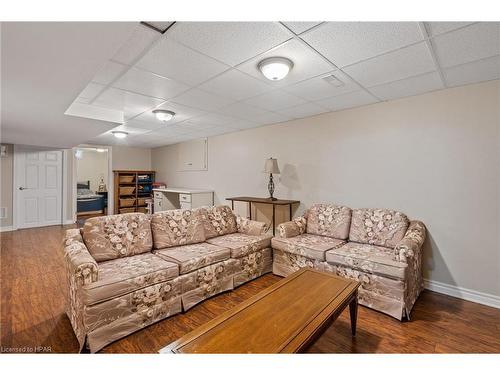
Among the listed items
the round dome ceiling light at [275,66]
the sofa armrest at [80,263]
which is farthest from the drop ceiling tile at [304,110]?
the sofa armrest at [80,263]

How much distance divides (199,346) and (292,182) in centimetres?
304

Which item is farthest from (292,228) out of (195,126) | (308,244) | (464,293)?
(195,126)

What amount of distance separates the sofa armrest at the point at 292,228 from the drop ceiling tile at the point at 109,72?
93.7 inches

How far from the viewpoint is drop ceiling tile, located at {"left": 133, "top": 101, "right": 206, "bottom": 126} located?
3.22m

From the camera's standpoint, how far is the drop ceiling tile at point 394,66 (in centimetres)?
186

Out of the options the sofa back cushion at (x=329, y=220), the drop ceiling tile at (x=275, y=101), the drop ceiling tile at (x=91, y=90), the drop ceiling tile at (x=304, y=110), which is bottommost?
the sofa back cushion at (x=329, y=220)

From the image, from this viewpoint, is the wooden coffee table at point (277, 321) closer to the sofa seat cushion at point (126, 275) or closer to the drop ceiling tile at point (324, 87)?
the sofa seat cushion at point (126, 275)

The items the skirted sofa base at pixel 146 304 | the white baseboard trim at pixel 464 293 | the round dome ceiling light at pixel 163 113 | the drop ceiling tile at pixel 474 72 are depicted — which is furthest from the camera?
the round dome ceiling light at pixel 163 113

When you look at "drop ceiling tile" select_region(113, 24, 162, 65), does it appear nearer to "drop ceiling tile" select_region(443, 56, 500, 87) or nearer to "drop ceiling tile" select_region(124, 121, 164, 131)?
"drop ceiling tile" select_region(124, 121, 164, 131)

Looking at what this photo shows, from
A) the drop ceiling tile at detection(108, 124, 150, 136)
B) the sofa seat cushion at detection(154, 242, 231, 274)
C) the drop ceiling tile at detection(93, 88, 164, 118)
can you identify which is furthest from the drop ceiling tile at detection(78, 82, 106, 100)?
the sofa seat cushion at detection(154, 242, 231, 274)

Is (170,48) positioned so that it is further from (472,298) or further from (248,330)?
(472,298)

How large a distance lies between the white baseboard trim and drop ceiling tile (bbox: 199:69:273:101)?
2794 millimetres
